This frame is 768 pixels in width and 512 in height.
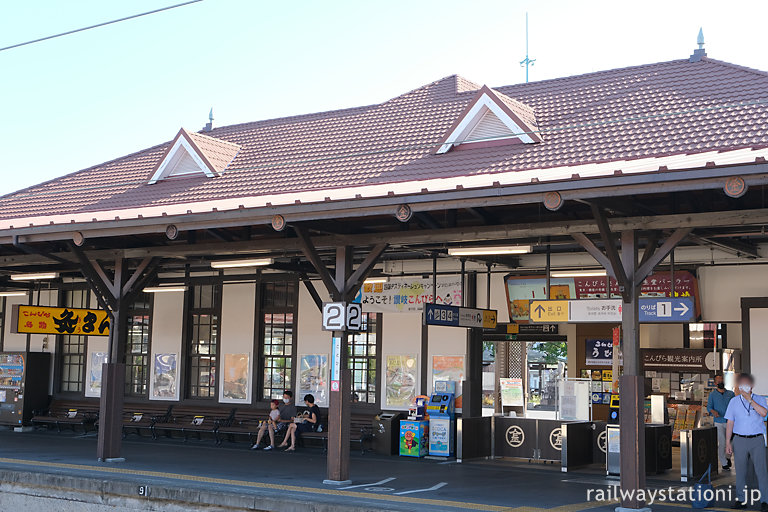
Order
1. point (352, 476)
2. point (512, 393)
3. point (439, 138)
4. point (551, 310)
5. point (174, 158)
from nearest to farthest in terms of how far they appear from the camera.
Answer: point (352, 476) → point (551, 310) → point (439, 138) → point (174, 158) → point (512, 393)

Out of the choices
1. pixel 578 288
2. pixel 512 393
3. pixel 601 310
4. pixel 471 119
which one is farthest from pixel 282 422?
pixel 601 310

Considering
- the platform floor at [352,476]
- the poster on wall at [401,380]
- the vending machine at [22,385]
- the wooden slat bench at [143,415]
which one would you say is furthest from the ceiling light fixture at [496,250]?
the vending machine at [22,385]

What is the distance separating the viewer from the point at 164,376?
19.2m

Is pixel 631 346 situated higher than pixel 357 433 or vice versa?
pixel 631 346

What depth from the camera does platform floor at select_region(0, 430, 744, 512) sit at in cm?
995

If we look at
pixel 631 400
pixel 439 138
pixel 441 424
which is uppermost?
pixel 439 138

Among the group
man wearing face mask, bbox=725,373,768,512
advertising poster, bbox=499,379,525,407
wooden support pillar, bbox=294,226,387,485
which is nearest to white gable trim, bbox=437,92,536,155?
wooden support pillar, bbox=294,226,387,485

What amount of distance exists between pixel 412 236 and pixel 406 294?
526 cm

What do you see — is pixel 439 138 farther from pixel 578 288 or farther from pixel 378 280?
pixel 578 288

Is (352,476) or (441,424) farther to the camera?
(441,424)

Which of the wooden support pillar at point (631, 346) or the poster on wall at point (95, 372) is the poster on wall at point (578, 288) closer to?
the wooden support pillar at point (631, 346)

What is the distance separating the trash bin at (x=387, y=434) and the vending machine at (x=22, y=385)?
30.2 ft

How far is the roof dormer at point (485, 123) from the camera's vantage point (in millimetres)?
13719

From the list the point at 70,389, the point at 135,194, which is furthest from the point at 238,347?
the point at 70,389
